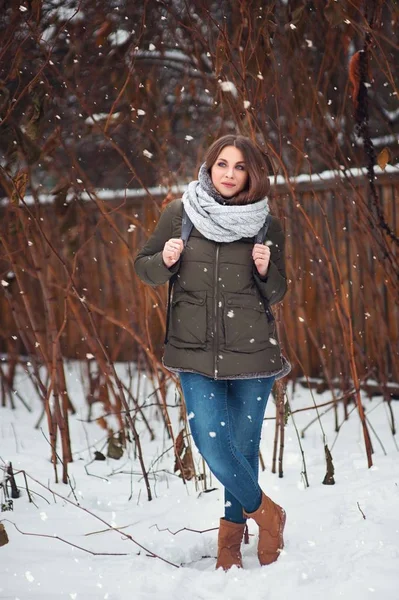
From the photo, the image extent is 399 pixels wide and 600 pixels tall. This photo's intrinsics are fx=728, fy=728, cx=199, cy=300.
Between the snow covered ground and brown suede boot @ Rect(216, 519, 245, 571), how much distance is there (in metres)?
0.04

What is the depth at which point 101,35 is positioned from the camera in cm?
335

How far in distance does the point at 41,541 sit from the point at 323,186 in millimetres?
3075

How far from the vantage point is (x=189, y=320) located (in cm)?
247

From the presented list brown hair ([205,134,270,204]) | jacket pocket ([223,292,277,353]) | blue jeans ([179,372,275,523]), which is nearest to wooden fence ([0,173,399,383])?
brown hair ([205,134,270,204])

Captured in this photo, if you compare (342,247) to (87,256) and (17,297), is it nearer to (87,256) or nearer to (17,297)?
(87,256)

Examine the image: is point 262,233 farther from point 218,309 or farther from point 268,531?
point 268,531

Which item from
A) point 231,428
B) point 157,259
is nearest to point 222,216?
point 157,259

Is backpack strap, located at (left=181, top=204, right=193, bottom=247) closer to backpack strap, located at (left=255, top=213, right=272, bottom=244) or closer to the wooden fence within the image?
backpack strap, located at (left=255, top=213, right=272, bottom=244)

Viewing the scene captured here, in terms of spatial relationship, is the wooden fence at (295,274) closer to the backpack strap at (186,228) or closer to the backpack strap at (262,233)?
the backpack strap at (262,233)

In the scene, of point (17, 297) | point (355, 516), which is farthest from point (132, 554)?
point (17, 297)

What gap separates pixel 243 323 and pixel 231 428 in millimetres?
387

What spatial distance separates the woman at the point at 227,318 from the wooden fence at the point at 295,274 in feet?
2.02

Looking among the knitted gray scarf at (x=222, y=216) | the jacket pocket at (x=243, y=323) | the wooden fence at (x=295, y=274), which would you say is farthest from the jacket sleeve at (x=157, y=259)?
the wooden fence at (x=295, y=274)

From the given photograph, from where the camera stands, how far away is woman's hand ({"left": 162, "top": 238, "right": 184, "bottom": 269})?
2404mm
